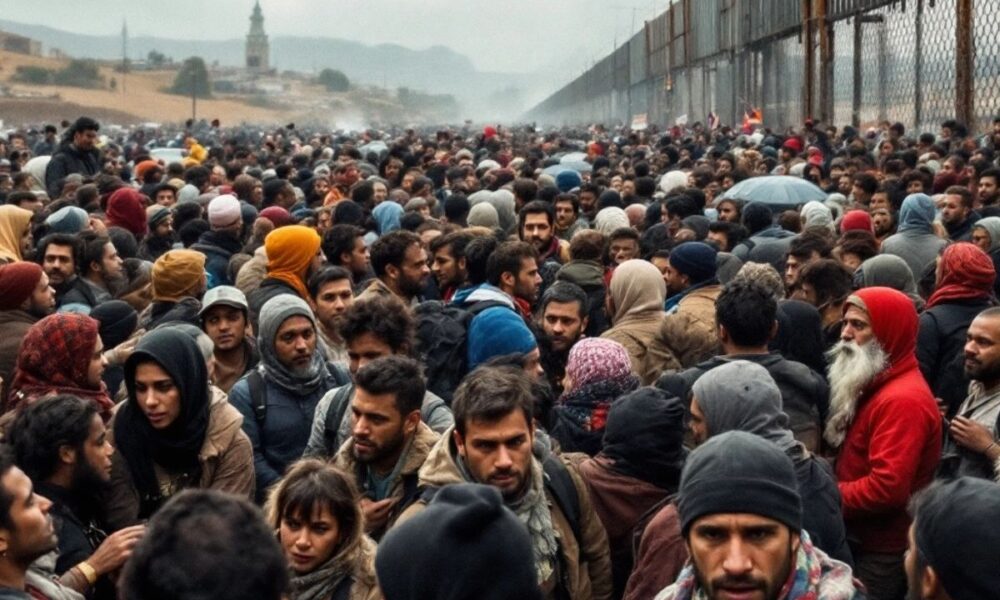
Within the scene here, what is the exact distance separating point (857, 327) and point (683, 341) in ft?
4.37

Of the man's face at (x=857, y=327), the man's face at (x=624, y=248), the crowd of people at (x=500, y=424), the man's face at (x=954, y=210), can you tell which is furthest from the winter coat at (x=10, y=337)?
the man's face at (x=954, y=210)

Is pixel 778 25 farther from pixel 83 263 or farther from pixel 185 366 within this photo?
pixel 185 366

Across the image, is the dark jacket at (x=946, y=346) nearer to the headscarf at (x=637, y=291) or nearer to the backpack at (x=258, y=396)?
the headscarf at (x=637, y=291)

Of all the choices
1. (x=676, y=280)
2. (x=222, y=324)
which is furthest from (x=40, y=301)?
(x=676, y=280)

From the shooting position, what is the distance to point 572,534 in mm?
4066

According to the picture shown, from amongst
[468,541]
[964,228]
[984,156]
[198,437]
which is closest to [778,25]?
[984,156]

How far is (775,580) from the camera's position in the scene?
2996 mm

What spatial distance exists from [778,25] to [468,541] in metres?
25.4

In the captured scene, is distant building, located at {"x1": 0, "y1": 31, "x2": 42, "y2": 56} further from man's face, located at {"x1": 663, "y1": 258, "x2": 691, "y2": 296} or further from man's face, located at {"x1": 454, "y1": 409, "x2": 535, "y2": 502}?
man's face, located at {"x1": 454, "y1": 409, "x2": 535, "y2": 502}

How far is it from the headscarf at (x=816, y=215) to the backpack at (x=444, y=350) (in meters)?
4.59

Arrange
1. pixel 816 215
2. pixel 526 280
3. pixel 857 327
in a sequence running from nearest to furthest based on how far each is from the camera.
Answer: pixel 857 327 → pixel 526 280 → pixel 816 215

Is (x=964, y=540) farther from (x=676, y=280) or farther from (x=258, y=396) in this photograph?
(x=676, y=280)

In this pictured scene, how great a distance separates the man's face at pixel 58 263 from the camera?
762cm

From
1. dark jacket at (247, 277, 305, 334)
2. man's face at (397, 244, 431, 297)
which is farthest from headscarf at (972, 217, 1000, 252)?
dark jacket at (247, 277, 305, 334)
